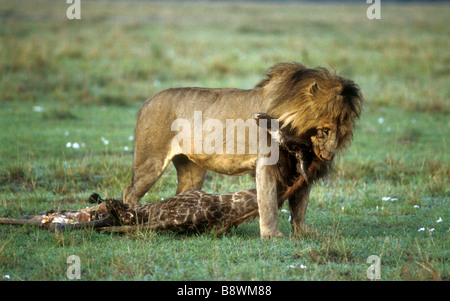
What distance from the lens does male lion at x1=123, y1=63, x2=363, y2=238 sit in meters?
5.86

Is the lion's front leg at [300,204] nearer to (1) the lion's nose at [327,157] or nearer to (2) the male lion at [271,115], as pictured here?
(2) the male lion at [271,115]

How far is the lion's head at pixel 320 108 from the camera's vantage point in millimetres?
5812

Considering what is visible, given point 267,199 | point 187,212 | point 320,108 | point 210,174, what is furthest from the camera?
point 210,174

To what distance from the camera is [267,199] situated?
603cm

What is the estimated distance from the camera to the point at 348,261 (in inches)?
215

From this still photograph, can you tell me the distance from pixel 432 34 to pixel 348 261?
85.5 feet

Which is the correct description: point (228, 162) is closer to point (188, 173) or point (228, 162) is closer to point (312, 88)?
Result: point (188, 173)
